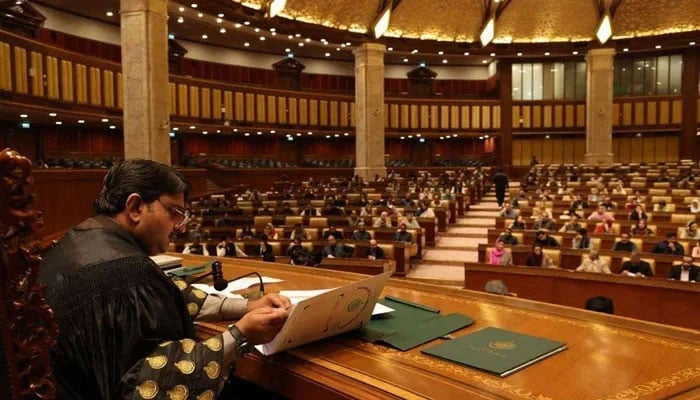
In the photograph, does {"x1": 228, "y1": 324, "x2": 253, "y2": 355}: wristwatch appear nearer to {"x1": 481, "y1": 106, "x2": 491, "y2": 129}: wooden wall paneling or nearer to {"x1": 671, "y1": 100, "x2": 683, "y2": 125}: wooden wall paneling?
{"x1": 481, "y1": 106, "x2": 491, "y2": 129}: wooden wall paneling

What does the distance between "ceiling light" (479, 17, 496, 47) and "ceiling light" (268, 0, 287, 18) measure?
9.28 meters

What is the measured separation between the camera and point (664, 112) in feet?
89.8

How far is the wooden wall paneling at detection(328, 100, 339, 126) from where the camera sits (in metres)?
27.5

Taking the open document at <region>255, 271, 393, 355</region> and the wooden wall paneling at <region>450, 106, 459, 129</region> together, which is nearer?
the open document at <region>255, 271, 393, 355</region>

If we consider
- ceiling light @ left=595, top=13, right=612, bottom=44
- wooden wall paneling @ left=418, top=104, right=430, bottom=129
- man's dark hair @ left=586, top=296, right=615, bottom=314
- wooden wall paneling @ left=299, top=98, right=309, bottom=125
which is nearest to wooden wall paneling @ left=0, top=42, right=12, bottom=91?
wooden wall paneling @ left=299, top=98, right=309, bottom=125

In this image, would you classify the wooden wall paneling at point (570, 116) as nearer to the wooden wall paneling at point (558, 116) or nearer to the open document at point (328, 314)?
the wooden wall paneling at point (558, 116)

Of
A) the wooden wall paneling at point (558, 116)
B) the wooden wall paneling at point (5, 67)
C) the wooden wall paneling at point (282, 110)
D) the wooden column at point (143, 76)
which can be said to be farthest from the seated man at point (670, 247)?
the wooden wall paneling at point (558, 116)

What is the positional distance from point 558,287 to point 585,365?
241 inches

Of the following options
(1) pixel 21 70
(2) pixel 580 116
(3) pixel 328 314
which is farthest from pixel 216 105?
(3) pixel 328 314

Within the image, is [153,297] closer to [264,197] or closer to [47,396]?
[47,396]

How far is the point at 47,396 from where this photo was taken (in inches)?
A: 41.9

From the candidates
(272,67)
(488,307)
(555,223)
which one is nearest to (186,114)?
(272,67)

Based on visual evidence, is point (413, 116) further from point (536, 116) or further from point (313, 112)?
point (536, 116)

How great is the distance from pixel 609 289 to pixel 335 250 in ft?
14.7
